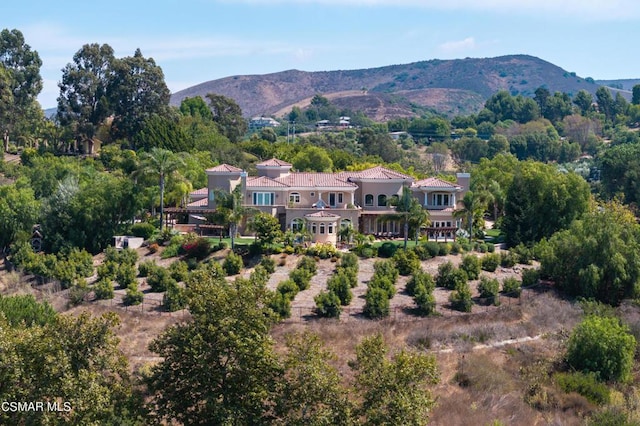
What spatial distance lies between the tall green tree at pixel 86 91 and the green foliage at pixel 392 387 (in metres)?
62.8

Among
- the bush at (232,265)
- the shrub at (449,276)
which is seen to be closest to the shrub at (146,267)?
the bush at (232,265)

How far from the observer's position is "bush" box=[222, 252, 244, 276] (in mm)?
42875

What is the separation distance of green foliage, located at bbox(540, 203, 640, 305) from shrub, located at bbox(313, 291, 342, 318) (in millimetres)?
12552

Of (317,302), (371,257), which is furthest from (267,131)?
(317,302)

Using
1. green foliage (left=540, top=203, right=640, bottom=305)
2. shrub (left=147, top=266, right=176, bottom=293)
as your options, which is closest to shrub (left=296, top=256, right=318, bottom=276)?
shrub (left=147, top=266, right=176, bottom=293)

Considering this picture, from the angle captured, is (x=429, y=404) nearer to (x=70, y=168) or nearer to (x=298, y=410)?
(x=298, y=410)

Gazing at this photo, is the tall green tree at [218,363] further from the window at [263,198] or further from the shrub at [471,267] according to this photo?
the window at [263,198]

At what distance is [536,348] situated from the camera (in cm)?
3584

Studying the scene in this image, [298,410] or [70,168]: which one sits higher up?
[70,168]

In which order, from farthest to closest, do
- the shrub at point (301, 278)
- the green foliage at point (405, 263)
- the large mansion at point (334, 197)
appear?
the large mansion at point (334, 197) → the green foliage at point (405, 263) → the shrub at point (301, 278)

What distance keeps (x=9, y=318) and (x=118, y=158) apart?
42086mm

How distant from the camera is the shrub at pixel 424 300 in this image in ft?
126

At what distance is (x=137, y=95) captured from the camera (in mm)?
82562

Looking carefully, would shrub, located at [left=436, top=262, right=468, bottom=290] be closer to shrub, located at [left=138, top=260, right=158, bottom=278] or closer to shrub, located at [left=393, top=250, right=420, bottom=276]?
shrub, located at [left=393, top=250, right=420, bottom=276]
